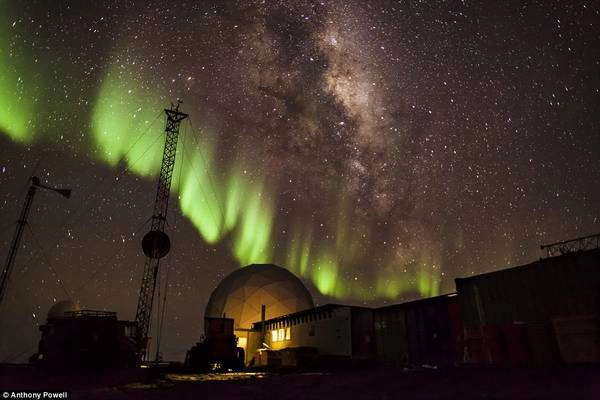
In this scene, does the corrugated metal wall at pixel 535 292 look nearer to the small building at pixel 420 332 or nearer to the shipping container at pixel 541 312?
the shipping container at pixel 541 312

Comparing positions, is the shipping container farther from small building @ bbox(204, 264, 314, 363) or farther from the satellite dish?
the satellite dish

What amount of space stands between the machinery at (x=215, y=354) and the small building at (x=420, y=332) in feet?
34.8

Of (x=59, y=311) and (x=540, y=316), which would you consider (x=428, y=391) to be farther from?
(x=59, y=311)

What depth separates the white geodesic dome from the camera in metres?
42.5

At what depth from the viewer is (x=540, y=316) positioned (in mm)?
16797

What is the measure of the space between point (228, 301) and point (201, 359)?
16051mm

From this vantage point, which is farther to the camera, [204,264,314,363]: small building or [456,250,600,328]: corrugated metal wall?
[204,264,314,363]: small building

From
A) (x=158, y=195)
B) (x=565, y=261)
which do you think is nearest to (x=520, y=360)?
(x=565, y=261)

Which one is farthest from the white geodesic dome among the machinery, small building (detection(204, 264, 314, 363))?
the machinery

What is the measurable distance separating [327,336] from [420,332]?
8.51m

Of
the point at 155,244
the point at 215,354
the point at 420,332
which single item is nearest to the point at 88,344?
the point at 215,354

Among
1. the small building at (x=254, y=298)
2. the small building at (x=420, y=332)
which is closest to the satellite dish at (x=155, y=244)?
the small building at (x=254, y=298)

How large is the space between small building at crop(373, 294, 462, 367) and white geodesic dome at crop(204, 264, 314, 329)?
16.9 metres

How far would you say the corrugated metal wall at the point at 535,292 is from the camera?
1561cm
